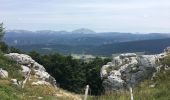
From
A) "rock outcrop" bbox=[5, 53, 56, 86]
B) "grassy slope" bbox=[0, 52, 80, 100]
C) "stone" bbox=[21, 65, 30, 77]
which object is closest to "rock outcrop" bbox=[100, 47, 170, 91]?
"grassy slope" bbox=[0, 52, 80, 100]

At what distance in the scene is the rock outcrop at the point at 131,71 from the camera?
43.8m

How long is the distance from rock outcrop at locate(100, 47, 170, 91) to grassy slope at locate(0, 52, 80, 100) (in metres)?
5.08

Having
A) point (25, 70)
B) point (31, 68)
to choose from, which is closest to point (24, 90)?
point (25, 70)

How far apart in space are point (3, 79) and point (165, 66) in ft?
49.4

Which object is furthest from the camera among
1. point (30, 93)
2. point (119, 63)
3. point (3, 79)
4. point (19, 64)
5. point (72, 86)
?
point (72, 86)

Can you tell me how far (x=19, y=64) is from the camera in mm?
49406

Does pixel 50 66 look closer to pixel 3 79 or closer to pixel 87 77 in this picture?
pixel 87 77

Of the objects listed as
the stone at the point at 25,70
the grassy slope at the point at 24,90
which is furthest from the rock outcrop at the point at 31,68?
the grassy slope at the point at 24,90

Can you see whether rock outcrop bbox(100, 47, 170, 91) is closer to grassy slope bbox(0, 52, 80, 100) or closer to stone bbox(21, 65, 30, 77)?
grassy slope bbox(0, 52, 80, 100)

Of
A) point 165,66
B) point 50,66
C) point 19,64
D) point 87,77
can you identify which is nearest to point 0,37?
point 50,66

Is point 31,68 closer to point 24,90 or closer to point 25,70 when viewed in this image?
point 25,70

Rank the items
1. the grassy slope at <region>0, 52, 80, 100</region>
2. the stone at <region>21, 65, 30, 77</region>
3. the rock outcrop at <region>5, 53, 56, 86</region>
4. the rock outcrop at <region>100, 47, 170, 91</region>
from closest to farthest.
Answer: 1. the grassy slope at <region>0, 52, 80, 100</region>
2. the rock outcrop at <region>100, 47, 170, 91</region>
3. the stone at <region>21, 65, 30, 77</region>
4. the rock outcrop at <region>5, 53, 56, 86</region>

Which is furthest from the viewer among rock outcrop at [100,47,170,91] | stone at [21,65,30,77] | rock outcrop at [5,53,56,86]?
rock outcrop at [5,53,56,86]

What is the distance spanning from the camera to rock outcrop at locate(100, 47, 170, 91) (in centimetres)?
4375
